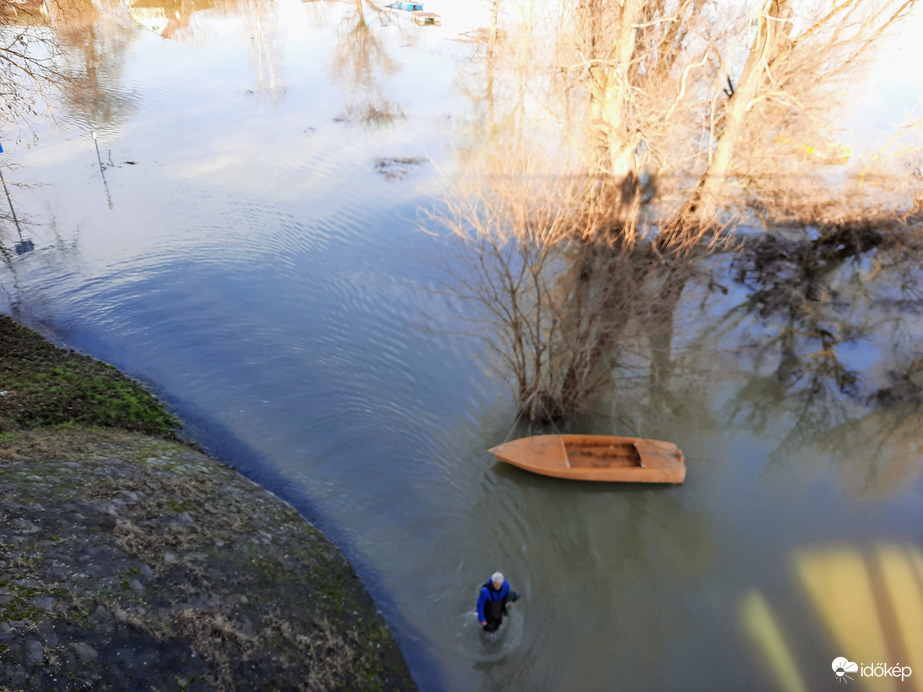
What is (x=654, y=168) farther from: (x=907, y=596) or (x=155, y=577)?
(x=155, y=577)

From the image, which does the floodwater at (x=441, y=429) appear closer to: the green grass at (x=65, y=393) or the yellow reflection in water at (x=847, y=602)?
the yellow reflection in water at (x=847, y=602)

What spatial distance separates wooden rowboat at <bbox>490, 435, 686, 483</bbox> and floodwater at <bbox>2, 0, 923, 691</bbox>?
14.4 inches

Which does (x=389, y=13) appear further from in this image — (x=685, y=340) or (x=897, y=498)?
(x=897, y=498)

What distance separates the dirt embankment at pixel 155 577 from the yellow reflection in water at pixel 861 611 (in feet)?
16.3

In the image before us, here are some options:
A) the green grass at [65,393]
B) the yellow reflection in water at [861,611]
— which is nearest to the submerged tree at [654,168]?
the yellow reflection in water at [861,611]

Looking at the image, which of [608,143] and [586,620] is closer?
[586,620]

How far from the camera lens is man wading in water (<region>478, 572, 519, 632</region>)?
270 inches

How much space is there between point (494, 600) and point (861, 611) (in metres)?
5.51

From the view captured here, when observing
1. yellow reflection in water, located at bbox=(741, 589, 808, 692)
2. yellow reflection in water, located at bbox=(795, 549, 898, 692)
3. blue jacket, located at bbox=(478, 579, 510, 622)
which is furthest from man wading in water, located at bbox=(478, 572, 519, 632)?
yellow reflection in water, located at bbox=(795, 549, 898, 692)

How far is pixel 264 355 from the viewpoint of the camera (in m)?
12.2

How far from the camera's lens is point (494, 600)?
6949 mm

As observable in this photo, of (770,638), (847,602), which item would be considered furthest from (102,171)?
(847,602)

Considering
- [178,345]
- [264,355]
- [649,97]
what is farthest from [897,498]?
[178,345]

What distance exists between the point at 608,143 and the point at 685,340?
4.90m
